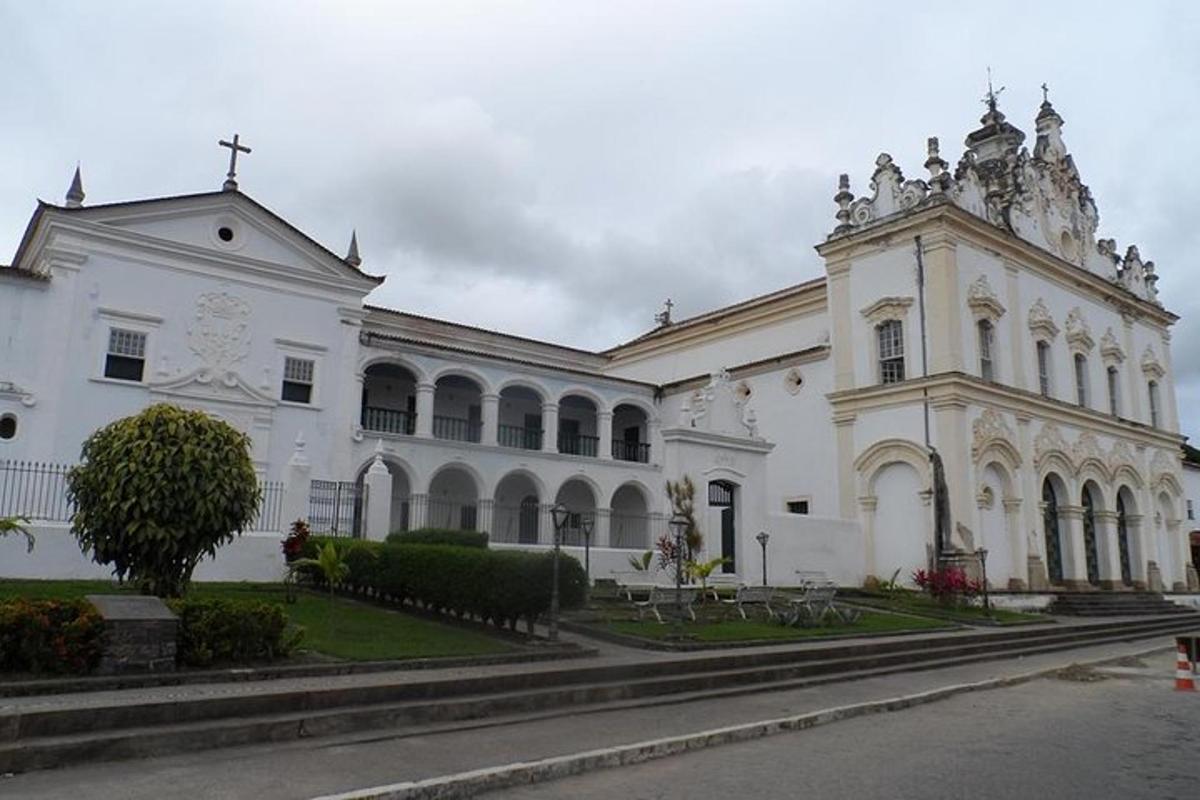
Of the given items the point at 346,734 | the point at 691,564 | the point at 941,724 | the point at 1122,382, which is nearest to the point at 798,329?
the point at 1122,382

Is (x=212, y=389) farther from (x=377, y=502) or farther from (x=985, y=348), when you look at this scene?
(x=985, y=348)

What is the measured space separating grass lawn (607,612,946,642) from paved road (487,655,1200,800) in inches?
151

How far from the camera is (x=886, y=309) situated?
88.5ft

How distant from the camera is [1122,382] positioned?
33.2 meters

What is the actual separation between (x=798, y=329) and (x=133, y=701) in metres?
27.3

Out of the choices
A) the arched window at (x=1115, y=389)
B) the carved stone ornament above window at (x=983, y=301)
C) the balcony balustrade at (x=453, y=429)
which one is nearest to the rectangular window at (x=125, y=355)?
the balcony balustrade at (x=453, y=429)

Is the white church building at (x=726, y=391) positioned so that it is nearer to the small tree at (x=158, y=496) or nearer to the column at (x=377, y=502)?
the column at (x=377, y=502)

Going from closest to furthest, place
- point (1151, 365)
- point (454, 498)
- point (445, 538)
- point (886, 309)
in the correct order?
point (445, 538), point (454, 498), point (886, 309), point (1151, 365)

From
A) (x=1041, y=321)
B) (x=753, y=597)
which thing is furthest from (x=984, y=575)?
(x=1041, y=321)

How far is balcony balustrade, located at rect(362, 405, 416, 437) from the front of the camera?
2652 cm

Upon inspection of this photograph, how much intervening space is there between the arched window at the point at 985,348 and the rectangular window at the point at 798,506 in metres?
6.76

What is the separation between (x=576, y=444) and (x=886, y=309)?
1096 centimetres

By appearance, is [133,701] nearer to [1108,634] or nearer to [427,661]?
[427,661]

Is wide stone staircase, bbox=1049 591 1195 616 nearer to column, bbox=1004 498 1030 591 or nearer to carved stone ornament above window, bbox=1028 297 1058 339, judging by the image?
column, bbox=1004 498 1030 591
